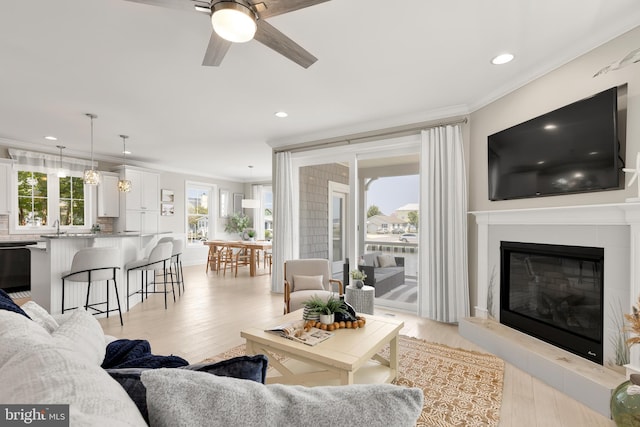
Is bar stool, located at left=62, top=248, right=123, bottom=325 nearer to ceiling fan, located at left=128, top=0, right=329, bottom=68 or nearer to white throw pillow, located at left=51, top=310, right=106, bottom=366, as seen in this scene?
white throw pillow, located at left=51, top=310, right=106, bottom=366

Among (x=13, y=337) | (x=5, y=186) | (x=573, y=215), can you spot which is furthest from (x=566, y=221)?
(x=5, y=186)

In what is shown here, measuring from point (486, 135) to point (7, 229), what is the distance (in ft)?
24.4

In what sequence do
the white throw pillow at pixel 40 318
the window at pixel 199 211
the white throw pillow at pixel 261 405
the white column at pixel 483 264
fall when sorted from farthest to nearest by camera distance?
the window at pixel 199 211 < the white column at pixel 483 264 < the white throw pillow at pixel 40 318 < the white throw pillow at pixel 261 405

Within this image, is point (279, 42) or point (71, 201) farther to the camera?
point (71, 201)

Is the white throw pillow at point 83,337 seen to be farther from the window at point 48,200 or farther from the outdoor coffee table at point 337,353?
the window at point 48,200

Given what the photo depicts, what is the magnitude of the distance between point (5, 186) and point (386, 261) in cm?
628

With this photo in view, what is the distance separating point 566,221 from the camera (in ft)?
8.37

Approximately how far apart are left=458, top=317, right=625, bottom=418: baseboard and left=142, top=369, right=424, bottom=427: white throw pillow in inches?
88.7

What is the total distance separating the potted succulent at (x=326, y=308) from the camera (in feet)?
7.69

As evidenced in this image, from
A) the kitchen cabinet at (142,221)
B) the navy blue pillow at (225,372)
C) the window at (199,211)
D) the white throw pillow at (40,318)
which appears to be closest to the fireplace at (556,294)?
the navy blue pillow at (225,372)

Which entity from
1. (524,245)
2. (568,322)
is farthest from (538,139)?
(568,322)

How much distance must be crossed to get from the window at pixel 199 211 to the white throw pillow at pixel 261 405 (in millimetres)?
8490

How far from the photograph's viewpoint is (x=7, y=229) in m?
5.32

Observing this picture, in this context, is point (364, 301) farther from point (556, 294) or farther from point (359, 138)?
point (359, 138)
